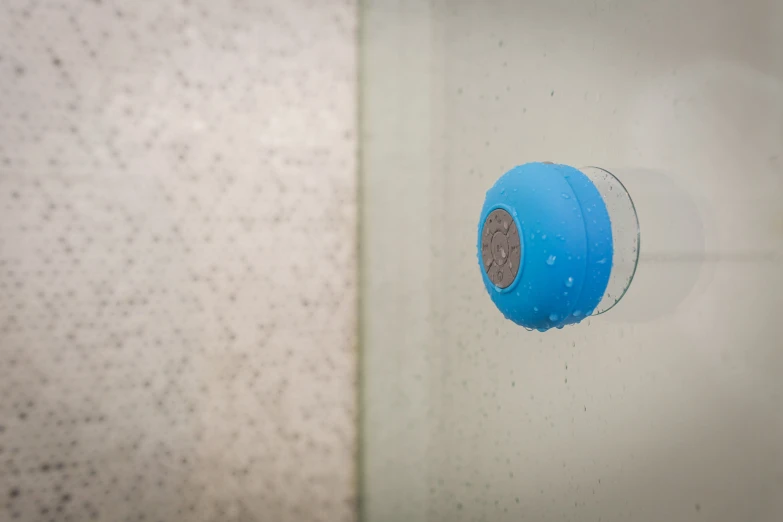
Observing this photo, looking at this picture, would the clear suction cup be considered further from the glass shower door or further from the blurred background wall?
the blurred background wall

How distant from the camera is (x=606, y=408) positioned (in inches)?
22.6

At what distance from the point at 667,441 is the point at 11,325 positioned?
50.8 inches

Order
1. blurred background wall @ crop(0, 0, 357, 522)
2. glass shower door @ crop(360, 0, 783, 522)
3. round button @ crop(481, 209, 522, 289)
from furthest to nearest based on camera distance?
blurred background wall @ crop(0, 0, 357, 522), round button @ crop(481, 209, 522, 289), glass shower door @ crop(360, 0, 783, 522)

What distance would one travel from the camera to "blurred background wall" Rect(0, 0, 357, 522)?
42.3 inches

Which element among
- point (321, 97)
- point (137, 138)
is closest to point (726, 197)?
point (321, 97)

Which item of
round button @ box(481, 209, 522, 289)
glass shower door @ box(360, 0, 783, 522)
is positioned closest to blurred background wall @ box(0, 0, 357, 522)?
glass shower door @ box(360, 0, 783, 522)

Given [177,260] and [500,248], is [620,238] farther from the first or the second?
[177,260]

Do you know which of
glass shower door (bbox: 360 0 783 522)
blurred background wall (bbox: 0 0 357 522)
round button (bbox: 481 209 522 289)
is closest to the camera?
glass shower door (bbox: 360 0 783 522)

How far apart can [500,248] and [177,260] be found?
0.91 m

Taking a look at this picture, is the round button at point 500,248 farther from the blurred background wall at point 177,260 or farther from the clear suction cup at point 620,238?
the blurred background wall at point 177,260

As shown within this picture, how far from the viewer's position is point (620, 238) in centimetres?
50

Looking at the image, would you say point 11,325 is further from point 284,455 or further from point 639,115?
point 639,115

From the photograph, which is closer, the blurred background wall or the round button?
the round button

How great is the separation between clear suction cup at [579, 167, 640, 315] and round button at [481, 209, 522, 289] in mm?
101
